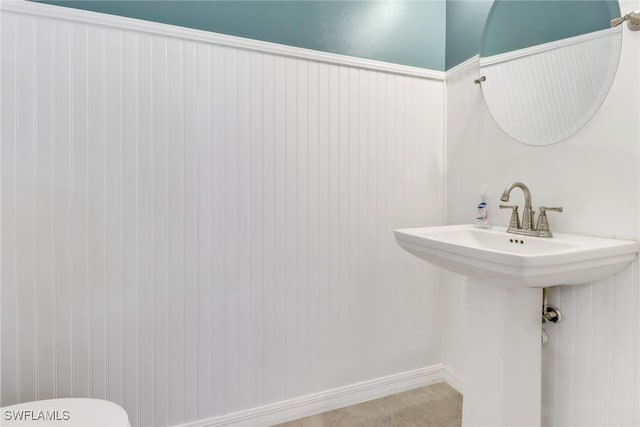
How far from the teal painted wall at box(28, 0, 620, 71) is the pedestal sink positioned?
78cm

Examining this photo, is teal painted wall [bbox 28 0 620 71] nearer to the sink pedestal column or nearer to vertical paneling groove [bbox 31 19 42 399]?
vertical paneling groove [bbox 31 19 42 399]

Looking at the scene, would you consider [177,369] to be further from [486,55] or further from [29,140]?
[486,55]

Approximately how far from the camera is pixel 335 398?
1729mm

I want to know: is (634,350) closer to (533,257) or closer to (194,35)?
(533,257)

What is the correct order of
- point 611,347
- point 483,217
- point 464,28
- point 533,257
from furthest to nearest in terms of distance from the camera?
point 464,28 → point 483,217 → point 611,347 → point 533,257

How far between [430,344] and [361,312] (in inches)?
19.7

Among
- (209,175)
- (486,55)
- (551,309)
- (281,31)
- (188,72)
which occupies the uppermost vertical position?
(281,31)

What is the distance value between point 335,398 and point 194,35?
181 cm

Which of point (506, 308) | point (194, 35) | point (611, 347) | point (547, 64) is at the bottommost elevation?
point (611, 347)

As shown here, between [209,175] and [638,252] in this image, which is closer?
[638,252]

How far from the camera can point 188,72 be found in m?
1.43

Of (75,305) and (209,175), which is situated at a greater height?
(209,175)

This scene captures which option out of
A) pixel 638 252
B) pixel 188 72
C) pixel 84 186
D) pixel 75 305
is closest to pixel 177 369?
pixel 75 305

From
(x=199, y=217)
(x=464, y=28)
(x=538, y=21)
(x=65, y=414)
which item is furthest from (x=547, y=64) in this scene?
(x=65, y=414)
